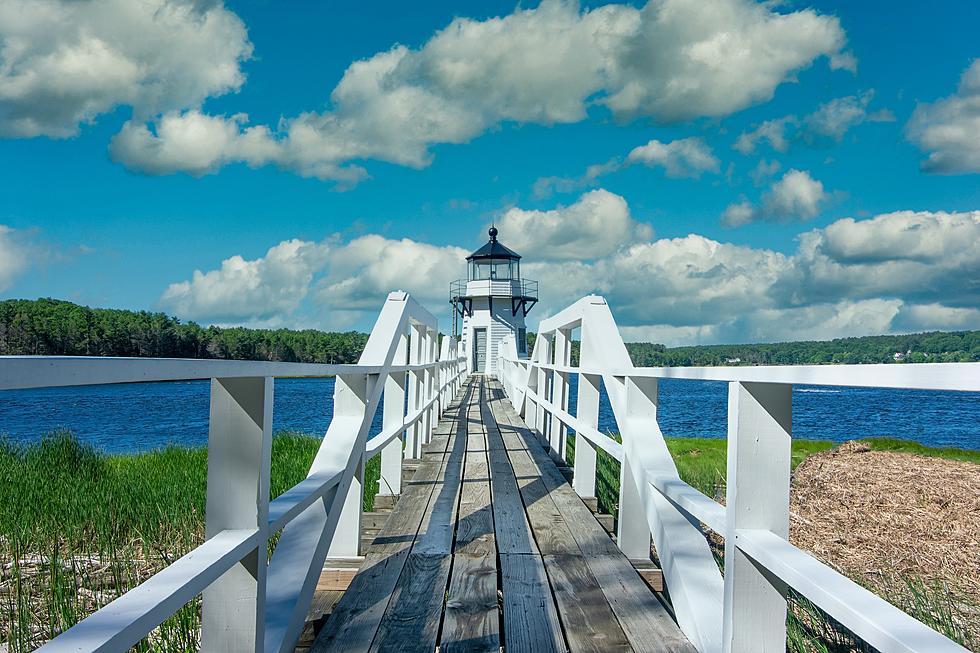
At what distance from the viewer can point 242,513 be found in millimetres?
1769

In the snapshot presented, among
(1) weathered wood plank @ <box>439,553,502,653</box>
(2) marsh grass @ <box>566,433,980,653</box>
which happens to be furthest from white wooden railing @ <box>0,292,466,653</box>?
(2) marsh grass @ <box>566,433,980,653</box>

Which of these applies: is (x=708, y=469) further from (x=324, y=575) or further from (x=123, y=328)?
(x=123, y=328)

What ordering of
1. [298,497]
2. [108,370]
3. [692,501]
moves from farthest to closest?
[692,501] < [298,497] < [108,370]

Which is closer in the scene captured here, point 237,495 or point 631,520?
point 237,495

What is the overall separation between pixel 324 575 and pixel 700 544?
1.67m

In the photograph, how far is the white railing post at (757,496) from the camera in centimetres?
187

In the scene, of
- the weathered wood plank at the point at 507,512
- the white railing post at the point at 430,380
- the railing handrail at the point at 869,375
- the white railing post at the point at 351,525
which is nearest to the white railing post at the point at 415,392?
the white railing post at the point at 430,380

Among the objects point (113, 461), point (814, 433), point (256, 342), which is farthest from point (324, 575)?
point (256, 342)

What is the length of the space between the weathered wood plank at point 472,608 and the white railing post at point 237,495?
756mm

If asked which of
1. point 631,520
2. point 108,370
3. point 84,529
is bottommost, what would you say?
point 84,529

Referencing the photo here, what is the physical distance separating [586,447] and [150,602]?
3.95 meters

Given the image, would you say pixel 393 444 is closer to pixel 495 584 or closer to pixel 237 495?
pixel 495 584

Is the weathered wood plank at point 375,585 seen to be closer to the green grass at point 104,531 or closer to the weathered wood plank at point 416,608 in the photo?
the weathered wood plank at point 416,608

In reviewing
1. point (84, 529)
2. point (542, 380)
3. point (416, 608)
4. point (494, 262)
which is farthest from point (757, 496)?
point (494, 262)
